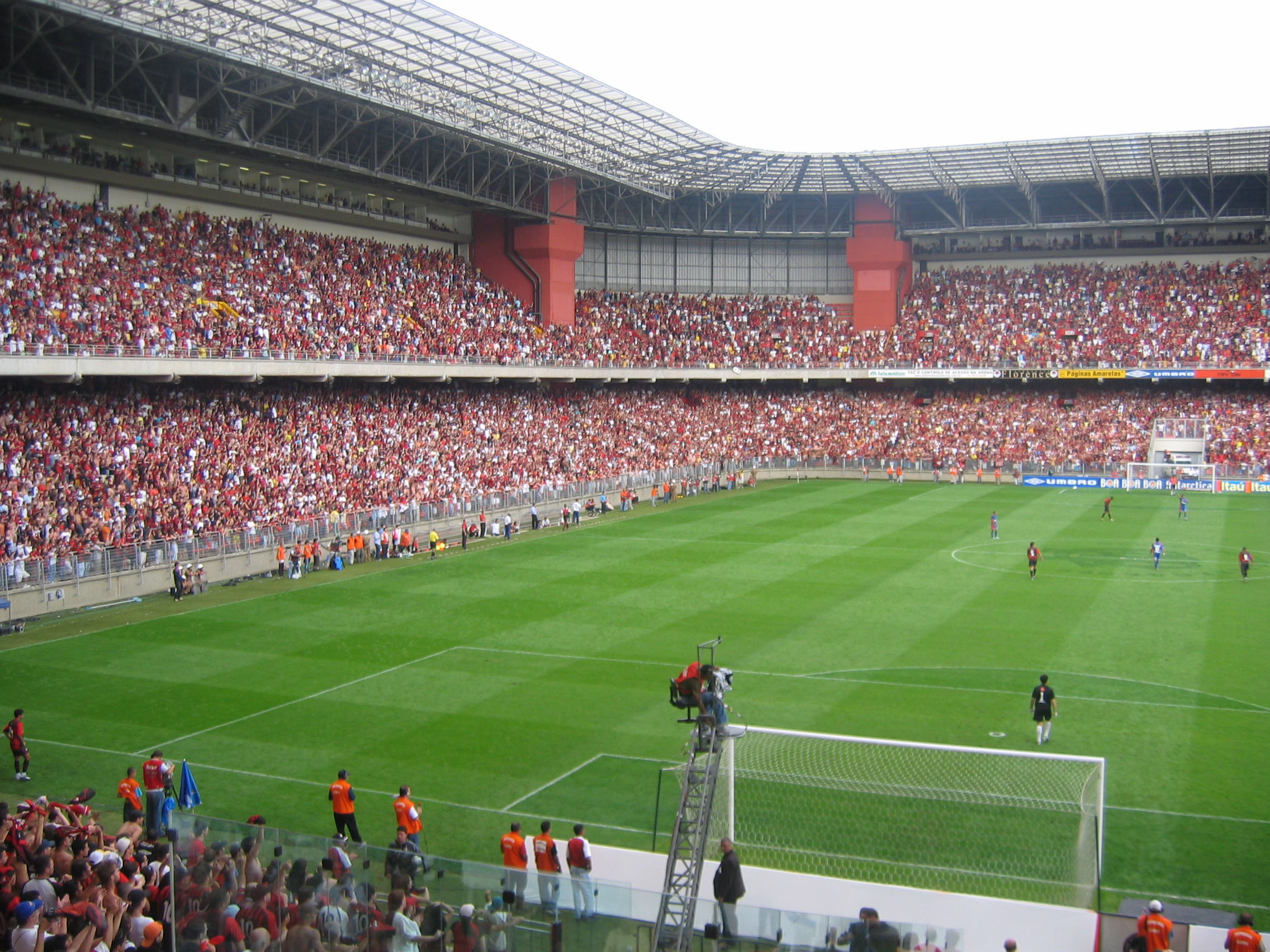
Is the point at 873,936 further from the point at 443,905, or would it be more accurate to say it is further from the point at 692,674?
the point at 692,674

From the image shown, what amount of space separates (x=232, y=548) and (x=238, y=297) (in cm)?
1136

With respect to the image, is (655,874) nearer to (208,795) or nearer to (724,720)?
(724,720)

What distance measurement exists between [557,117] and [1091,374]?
3313 centimetres

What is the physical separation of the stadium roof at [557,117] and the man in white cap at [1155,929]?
32399 millimetres

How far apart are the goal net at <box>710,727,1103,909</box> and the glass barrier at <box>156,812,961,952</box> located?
85.3 inches

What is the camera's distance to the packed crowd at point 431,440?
107ft

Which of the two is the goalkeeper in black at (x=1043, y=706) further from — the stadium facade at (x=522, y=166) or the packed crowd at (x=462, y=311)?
the stadium facade at (x=522, y=166)

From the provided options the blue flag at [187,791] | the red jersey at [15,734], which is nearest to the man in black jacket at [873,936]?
the blue flag at [187,791]

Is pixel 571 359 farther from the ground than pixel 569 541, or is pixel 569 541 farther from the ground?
pixel 571 359

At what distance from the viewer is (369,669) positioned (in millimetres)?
24375

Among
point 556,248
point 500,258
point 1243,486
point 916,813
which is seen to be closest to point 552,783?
point 916,813

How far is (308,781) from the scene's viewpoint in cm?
1809

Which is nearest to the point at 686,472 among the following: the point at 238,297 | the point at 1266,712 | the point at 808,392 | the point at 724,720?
the point at 808,392

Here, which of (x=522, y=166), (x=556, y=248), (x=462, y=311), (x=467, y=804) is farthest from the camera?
(x=556, y=248)
